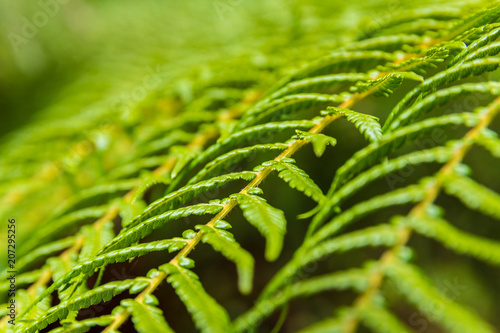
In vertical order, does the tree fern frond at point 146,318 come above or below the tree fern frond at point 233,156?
below

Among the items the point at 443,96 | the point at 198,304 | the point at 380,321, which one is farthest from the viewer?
the point at 443,96

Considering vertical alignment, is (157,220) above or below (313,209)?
above

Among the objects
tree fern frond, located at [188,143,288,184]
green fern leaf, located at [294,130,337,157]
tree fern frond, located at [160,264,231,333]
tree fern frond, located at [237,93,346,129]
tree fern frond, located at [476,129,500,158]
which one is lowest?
tree fern frond, located at [476,129,500,158]

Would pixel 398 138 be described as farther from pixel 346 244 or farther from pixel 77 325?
pixel 77 325

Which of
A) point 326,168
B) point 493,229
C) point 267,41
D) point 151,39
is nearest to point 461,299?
point 493,229

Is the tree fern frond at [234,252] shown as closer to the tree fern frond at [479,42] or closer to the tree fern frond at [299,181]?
the tree fern frond at [299,181]

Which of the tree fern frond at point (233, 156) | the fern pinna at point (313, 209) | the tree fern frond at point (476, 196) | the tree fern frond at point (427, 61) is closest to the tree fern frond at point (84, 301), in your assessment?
the fern pinna at point (313, 209)

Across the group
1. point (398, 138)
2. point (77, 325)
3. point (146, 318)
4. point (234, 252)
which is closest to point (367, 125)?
point (398, 138)

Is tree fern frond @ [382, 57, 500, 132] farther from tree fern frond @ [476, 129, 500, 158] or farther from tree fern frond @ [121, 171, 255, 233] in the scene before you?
tree fern frond @ [121, 171, 255, 233]

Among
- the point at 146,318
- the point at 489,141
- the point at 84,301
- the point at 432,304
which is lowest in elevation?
the point at 432,304

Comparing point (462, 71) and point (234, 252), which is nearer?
point (234, 252)

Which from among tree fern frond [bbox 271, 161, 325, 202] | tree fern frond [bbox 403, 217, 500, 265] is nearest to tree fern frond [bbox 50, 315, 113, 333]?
tree fern frond [bbox 271, 161, 325, 202]

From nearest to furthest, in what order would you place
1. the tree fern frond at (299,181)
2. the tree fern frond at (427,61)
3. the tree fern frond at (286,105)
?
the tree fern frond at (299,181) < the tree fern frond at (427,61) < the tree fern frond at (286,105)
